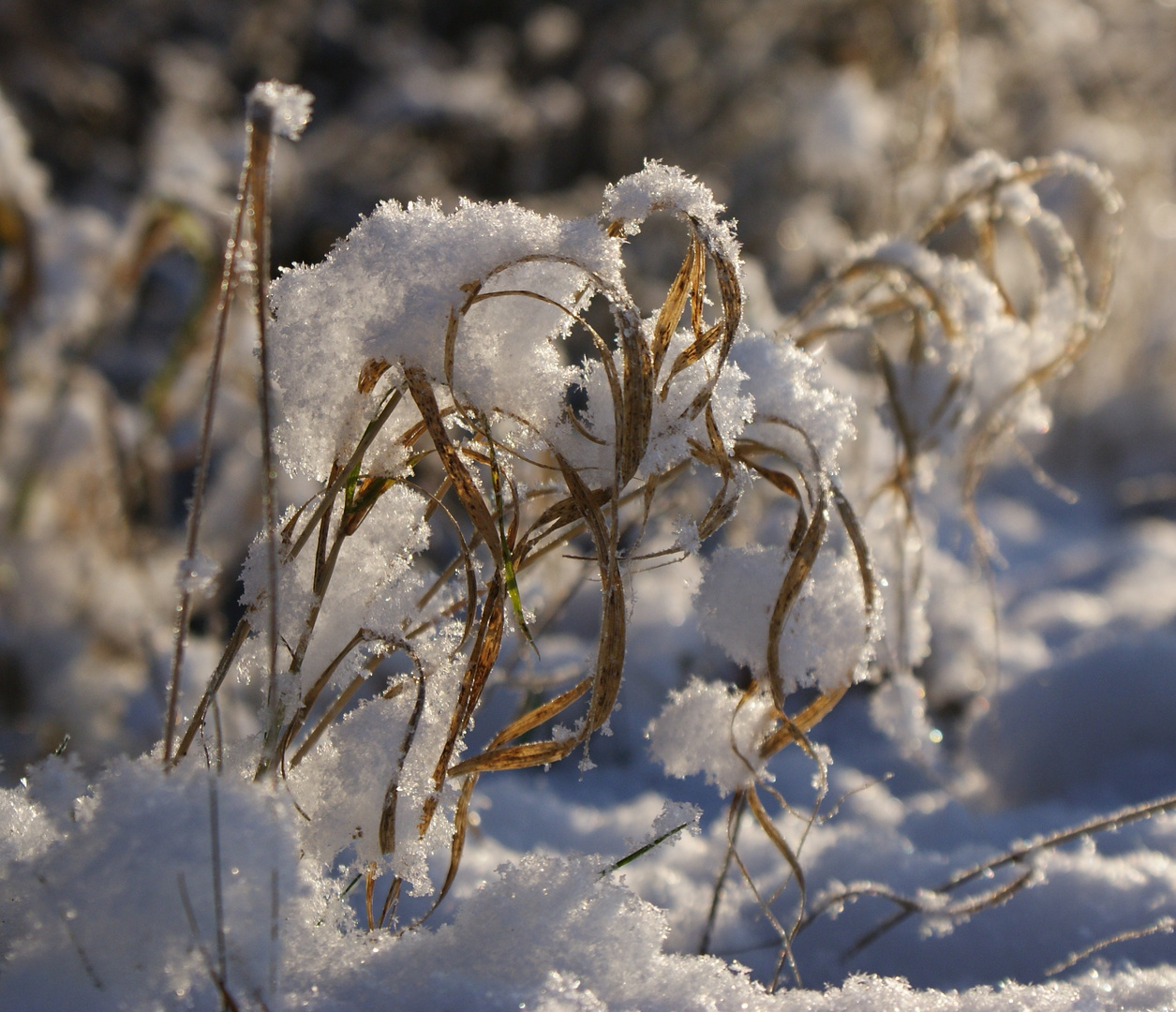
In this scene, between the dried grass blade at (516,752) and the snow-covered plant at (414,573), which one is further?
the dried grass blade at (516,752)

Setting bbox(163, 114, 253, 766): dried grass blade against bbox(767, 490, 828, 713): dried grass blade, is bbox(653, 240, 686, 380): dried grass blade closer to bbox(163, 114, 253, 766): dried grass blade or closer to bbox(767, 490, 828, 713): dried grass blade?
bbox(767, 490, 828, 713): dried grass blade

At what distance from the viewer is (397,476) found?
62 cm

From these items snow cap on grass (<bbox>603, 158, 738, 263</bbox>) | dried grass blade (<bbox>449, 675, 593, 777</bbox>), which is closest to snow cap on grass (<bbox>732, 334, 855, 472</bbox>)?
snow cap on grass (<bbox>603, 158, 738, 263</bbox>)

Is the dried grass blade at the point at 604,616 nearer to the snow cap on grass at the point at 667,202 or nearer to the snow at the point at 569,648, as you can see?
the snow at the point at 569,648

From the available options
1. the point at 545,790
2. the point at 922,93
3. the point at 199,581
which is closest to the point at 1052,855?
the point at 545,790

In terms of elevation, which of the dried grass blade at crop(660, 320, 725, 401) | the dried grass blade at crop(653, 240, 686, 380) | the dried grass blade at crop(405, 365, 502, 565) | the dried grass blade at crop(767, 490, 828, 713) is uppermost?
the dried grass blade at crop(653, 240, 686, 380)

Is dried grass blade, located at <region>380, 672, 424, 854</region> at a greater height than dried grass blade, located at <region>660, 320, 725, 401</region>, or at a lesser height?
lesser

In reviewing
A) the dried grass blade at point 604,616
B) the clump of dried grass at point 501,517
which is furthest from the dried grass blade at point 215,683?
the dried grass blade at point 604,616

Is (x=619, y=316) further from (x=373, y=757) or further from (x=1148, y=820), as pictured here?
(x=1148, y=820)

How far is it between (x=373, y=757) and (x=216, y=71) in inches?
127

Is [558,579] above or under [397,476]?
above

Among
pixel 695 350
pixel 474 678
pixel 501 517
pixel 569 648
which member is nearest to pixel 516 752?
pixel 474 678

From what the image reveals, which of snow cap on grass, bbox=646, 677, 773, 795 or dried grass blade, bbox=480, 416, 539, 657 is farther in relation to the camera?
snow cap on grass, bbox=646, 677, 773, 795

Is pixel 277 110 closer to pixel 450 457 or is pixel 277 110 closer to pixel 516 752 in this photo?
pixel 450 457
